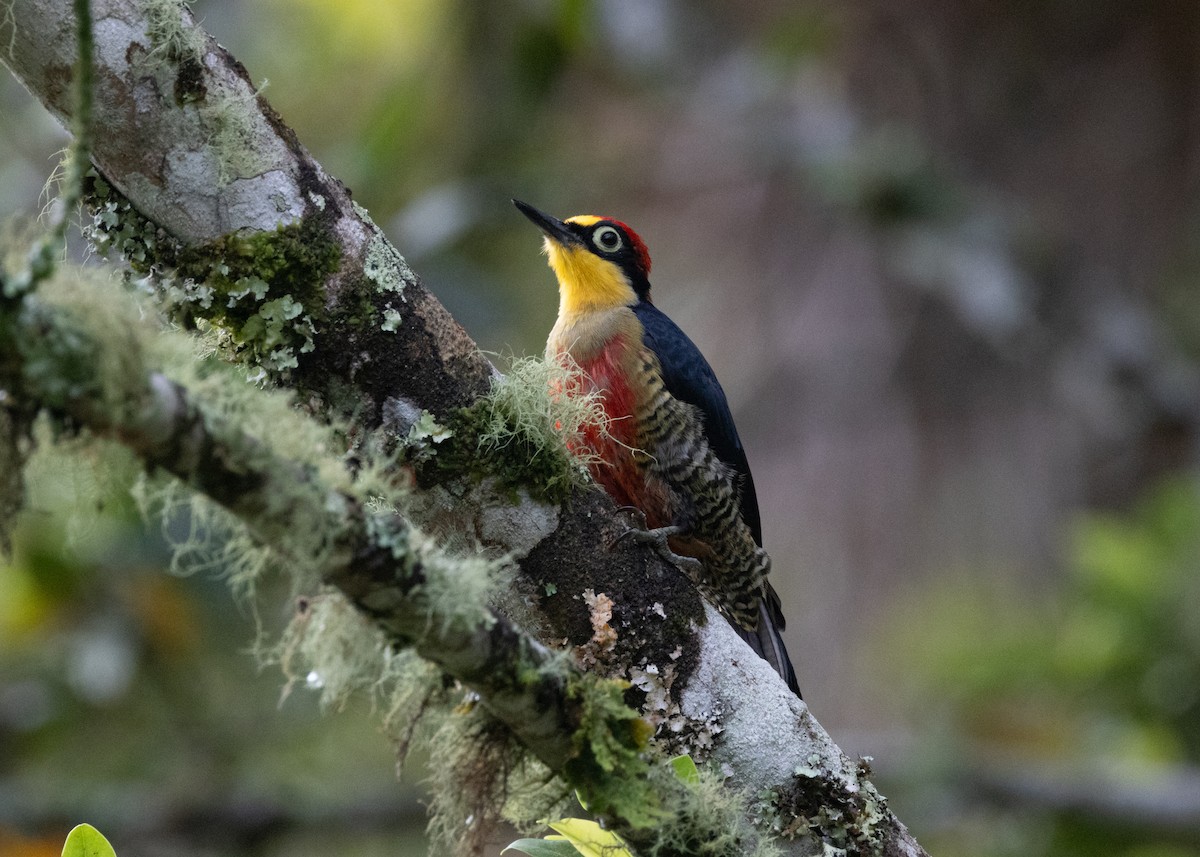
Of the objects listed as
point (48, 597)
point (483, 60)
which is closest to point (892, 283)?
point (483, 60)

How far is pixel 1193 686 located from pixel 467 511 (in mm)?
4219

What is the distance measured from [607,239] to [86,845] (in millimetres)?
2838

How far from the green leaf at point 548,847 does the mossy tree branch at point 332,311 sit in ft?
1.00

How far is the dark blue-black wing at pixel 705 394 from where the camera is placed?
3.60m

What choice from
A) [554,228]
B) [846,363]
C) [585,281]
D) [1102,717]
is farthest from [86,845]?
[846,363]

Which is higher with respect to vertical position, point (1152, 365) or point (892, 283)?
point (892, 283)

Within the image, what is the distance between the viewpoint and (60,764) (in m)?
5.32

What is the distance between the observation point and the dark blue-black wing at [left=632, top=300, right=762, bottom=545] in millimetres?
3598

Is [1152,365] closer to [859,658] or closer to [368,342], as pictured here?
[859,658]

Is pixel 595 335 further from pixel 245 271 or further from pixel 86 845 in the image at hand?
pixel 86 845

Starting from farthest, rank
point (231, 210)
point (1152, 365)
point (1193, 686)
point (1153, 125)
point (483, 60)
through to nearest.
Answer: point (1153, 125) < point (483, 60) < point (1152, 365) < point (1193, 686) < point (231, 210)

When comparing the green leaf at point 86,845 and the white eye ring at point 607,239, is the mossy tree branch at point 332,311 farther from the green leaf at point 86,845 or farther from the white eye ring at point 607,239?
the white eye ring at point 607,239

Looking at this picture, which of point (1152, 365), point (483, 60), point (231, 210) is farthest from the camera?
point (483, 60)

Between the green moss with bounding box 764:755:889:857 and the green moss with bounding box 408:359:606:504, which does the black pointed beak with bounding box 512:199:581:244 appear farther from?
the green moss with bounding box 764:755:889:857
